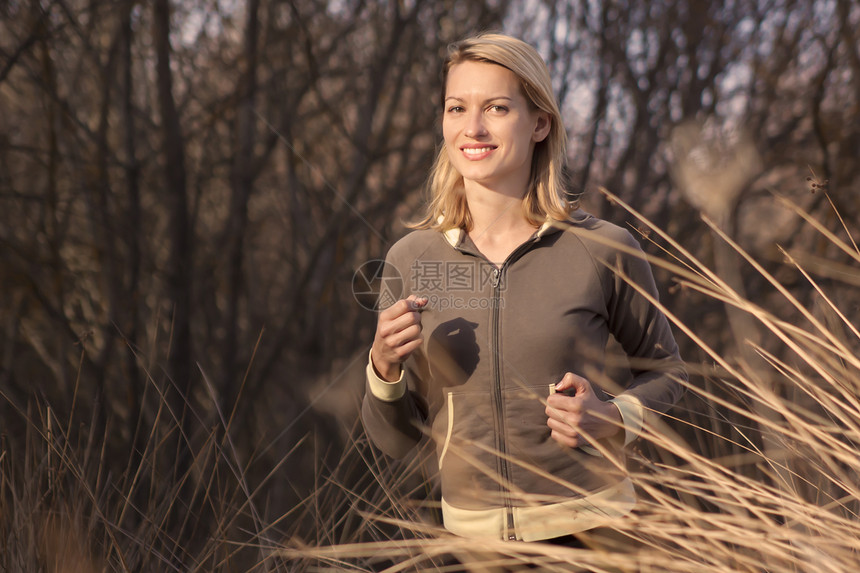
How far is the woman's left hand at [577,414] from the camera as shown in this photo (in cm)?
128

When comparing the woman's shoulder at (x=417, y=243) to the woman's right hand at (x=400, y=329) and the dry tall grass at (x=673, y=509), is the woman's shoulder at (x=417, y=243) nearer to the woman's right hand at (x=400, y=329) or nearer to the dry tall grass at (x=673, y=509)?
the woman's right hand at (x=400, y=329)

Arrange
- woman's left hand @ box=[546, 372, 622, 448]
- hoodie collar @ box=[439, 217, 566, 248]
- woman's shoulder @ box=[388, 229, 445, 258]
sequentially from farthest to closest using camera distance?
woman's shoulder @ box=[388, 229, 445, 258]
hoodie collar @ box=[439, 217, 566, 248]
woman's left hand @ box=[546, 372, 622, 448]

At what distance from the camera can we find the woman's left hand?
128 centimetres

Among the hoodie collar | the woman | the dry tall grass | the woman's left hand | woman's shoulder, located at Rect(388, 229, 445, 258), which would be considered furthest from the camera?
woman's shoulder, located at Rect(388, 229, 445, 258)

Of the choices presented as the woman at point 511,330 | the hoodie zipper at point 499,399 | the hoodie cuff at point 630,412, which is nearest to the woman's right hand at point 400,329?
the woman at point 511,330

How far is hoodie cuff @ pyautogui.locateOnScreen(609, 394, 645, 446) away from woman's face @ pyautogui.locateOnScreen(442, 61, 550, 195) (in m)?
0.48

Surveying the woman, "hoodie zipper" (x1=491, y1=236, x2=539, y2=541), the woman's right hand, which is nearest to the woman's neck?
the woman

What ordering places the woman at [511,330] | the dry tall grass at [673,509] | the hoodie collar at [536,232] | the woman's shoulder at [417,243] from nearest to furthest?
the dry tall grass at [673,509] < the woman at [511,330] < the hoodie collar at [536,232] < the woman's shoulder at [417,243]

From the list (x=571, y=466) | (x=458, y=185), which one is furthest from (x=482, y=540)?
(x=458, y=185)

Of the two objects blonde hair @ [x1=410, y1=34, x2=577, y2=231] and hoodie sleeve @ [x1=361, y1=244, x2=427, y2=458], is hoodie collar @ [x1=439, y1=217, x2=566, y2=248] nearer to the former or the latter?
blonde hair @ [x1=410, y1=34, x2=577, y2=231]

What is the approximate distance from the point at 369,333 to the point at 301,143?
1.00 m

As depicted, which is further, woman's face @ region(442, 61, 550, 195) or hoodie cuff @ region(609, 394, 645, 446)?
woman's face @ region(442, 61, 550, 195)

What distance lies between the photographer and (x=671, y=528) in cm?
112

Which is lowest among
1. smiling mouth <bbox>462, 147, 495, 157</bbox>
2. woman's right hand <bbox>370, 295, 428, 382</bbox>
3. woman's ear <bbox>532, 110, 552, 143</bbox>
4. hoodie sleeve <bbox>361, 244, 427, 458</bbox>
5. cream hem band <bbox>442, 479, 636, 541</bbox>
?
cream hem band <bbox>442, 479, 636, 541</bbox>
